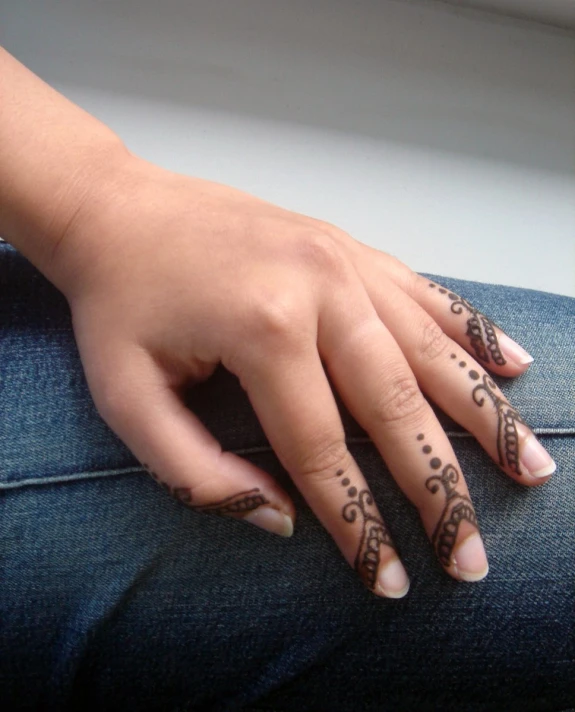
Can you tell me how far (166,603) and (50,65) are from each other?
934 millimetres

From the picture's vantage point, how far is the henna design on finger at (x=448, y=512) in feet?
1.64

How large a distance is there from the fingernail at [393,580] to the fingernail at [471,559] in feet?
0.15

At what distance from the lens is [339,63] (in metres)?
1.12

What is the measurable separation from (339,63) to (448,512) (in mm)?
916

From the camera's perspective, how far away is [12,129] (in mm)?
532

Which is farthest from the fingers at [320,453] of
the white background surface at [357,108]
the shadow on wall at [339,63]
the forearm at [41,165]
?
the shadow on wall at [339,63]

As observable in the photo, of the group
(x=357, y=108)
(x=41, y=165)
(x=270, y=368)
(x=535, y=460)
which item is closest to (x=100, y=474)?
(x=270, y=368)

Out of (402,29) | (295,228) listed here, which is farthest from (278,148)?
(295,228)

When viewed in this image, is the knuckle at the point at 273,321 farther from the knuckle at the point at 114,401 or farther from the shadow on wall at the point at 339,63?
the shadow on wall at the point at 339,63

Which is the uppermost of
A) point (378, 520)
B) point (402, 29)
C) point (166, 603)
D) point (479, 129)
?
point (402, 29)

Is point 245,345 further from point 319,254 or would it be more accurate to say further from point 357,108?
point 357,108

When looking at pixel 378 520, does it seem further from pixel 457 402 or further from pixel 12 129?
pixel 12 129

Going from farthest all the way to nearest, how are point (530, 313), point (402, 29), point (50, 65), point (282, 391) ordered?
1. point (402, 29)
2. point (50, 65)
3. point (530, 313)
4. point (282, 391)

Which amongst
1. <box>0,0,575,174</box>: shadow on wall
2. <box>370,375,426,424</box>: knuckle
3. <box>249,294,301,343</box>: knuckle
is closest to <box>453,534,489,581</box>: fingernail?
<box>370,375,426,424</box>: knuckle
